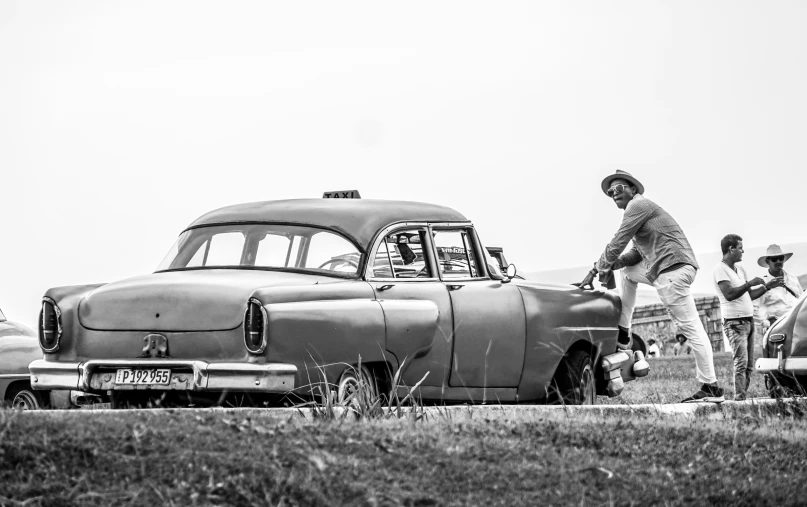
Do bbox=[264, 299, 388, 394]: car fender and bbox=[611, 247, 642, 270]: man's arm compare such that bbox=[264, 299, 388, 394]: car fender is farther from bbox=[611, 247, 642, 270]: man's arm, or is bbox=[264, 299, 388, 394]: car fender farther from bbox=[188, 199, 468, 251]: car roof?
bbox=[611, 247, 642, 270]: man's arm

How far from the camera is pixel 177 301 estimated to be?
8.45 meters

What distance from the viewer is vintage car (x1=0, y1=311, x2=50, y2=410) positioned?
1205cm

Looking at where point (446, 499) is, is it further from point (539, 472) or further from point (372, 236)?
point (372, 236)

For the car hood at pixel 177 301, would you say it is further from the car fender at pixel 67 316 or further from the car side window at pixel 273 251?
the car side window at pixel 273 251

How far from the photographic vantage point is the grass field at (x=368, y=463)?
18.2 ft

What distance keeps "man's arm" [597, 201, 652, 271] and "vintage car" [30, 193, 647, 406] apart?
0.74 meters

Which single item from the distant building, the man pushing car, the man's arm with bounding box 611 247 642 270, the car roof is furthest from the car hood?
the distant building

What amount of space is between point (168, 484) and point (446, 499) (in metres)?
1.19

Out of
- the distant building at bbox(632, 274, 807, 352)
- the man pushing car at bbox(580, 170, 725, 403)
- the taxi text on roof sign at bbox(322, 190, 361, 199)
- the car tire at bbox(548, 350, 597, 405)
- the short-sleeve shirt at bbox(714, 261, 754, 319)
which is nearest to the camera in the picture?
the taxi text on roof sign at bbox(322, 190, 361, 199)

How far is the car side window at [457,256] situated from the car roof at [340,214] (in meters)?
0.16

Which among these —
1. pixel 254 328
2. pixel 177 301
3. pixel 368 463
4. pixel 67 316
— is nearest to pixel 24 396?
pixel 67 316

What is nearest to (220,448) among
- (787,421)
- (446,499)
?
(446,499)

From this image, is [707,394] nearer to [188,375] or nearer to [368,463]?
[188,375]

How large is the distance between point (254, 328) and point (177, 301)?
25.4 inches
